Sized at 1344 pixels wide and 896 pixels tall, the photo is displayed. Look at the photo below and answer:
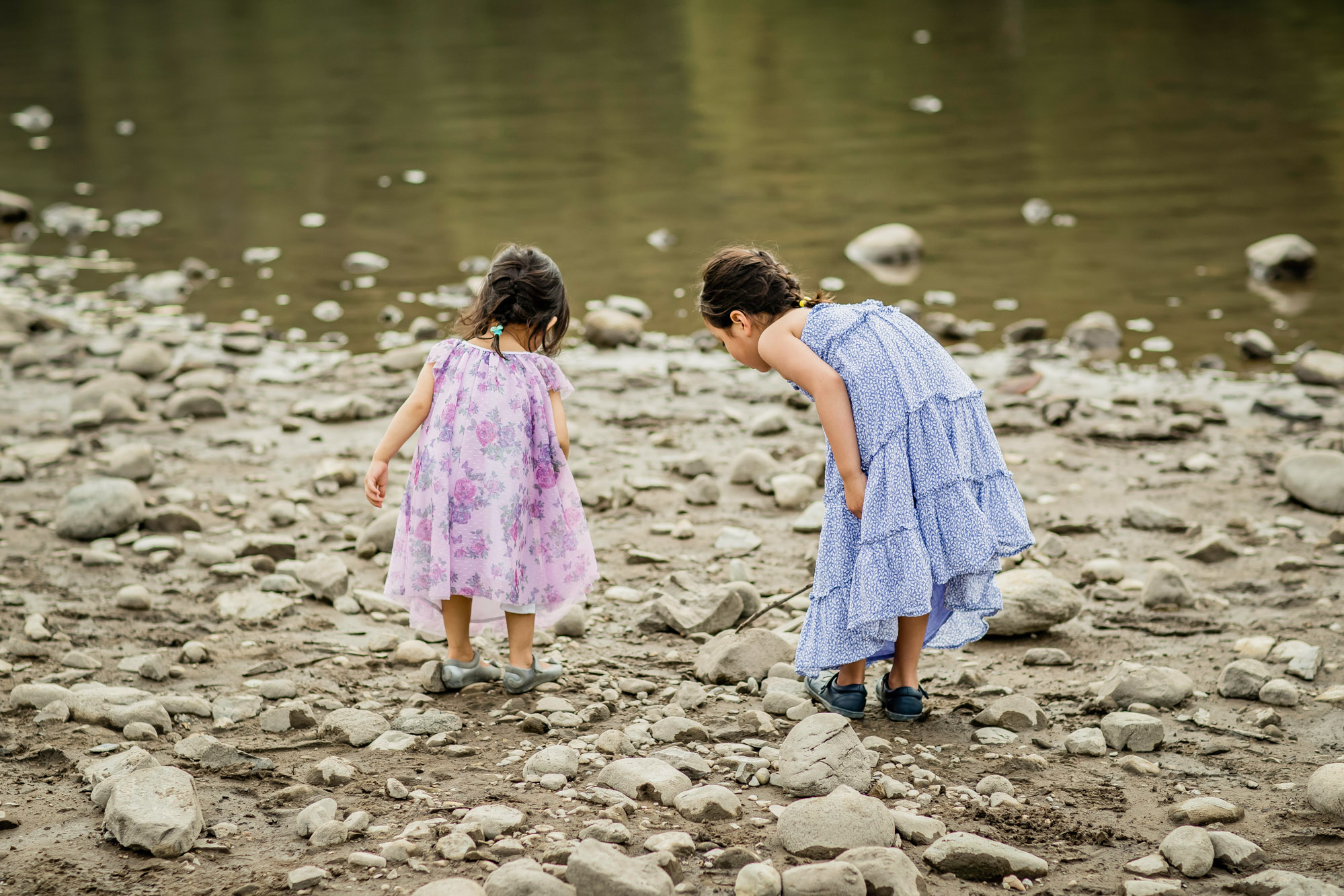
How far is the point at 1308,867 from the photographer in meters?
3.02

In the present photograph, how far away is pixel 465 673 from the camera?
420 cm

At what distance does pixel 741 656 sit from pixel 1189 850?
65.0 inches

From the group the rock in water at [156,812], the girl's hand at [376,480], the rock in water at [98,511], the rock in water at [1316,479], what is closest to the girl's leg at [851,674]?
the girl's hand at [376,480]

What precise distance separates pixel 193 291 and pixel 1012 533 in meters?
8.41

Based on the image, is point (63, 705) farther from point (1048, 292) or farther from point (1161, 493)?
point (1048, 292)

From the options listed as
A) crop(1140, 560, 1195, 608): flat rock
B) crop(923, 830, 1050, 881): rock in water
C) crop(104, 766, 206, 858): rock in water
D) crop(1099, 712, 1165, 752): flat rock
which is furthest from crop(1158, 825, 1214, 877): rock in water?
crop(104, 766, 206, 858): rock in water

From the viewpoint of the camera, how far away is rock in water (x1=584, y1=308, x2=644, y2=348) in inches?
341

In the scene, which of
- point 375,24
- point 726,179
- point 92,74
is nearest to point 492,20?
point 375,24

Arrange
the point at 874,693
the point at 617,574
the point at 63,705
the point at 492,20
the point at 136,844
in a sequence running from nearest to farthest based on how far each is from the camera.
Answer: the point at 136,844, the point at 63,705, the point at 874,693, the point at 617,574, the point at 492,20

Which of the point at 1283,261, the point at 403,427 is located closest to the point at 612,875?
the point at 403,427

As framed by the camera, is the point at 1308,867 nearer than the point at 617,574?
Yes

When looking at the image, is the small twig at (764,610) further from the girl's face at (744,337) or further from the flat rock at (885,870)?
the flat rock at (885,870)

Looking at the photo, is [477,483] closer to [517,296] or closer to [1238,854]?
[517,296]

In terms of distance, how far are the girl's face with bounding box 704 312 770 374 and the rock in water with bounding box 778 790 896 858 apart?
1425 millimetres
